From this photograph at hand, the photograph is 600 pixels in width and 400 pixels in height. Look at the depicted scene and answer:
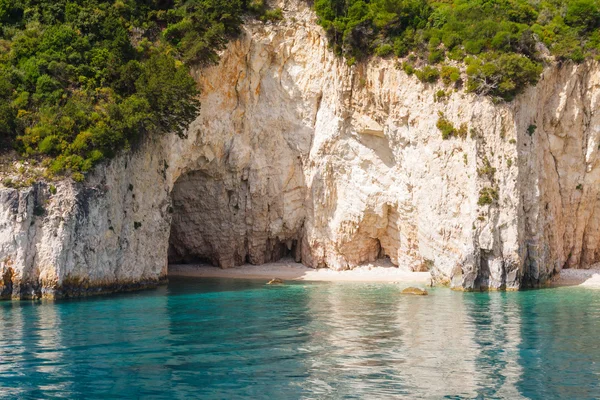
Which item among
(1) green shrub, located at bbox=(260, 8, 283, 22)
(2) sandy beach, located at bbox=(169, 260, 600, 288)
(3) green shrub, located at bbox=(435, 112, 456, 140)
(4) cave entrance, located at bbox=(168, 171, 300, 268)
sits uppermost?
(1) green shrub, located at bbox=(260, 8, 283, 22)

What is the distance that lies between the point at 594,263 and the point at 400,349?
31.4 metres

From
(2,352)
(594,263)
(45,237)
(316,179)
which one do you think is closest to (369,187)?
(316,179)

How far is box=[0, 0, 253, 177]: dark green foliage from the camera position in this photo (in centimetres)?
3816

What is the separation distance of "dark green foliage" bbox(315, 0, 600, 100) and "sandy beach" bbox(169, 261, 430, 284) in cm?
1368

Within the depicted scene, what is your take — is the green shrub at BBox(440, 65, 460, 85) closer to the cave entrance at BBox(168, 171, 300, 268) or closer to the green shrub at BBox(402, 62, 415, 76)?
the green shrub at BBox(402, 62, 415, 76)

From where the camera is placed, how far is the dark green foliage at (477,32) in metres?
43.0

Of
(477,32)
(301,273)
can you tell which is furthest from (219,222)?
(477,32)

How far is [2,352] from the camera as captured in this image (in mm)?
21906

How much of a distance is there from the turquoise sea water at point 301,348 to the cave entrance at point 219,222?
15.8 metres

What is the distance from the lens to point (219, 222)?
52.2 m

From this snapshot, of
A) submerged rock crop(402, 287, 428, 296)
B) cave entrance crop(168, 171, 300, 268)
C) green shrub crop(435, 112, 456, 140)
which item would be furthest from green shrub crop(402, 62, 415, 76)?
submerged rock crop(402, 287, 428, 296)

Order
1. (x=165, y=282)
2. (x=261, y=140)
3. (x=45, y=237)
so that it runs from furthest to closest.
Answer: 1. (x=261, y=140)
2. (x=165, y=282)
3. (x=45, y=237)

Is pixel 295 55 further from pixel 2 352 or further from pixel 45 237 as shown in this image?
pixel 2 352

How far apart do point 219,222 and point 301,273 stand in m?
7.38
